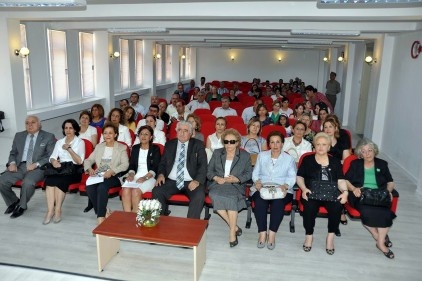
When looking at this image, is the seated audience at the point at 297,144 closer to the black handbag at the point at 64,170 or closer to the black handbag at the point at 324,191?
the black handbag at the point at 324,191

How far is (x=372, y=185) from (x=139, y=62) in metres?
11.4

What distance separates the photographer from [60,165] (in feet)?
15.8

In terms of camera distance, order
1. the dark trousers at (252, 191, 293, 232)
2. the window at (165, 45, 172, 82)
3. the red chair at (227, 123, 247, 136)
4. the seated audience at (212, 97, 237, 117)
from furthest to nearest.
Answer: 1. the window at (165, 45, 172, 82)
2. the seated audience at (212, 97, 237, 117)
3. the red chair at (227, 123, 247, 136)
4. the dark trousers at (252, 191, 293, 232)

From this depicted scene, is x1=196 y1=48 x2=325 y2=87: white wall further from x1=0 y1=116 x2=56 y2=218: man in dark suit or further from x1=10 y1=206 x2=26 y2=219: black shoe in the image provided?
x1=10 y1=206 x2=26 y2=219: black shoe

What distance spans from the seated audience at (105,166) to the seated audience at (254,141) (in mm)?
1736

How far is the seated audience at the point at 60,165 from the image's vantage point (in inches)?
188

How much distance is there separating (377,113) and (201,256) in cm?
696

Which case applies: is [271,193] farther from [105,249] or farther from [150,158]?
[105,249]

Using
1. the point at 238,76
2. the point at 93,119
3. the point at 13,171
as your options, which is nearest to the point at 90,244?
the point at 13,171

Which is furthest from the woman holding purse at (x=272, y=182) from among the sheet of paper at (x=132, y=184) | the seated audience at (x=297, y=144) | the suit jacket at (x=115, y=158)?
the suit jacket at (x=115, y=158)

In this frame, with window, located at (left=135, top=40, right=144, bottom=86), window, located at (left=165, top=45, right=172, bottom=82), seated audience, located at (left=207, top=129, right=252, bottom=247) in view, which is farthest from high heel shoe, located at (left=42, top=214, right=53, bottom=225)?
window, located at (left=165, top=45, right=172, bottom=82)

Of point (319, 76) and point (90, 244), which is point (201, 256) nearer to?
point (90, 244)

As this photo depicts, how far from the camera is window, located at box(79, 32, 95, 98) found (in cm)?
967

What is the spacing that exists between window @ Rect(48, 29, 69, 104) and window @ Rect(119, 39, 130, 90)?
11.7ft
